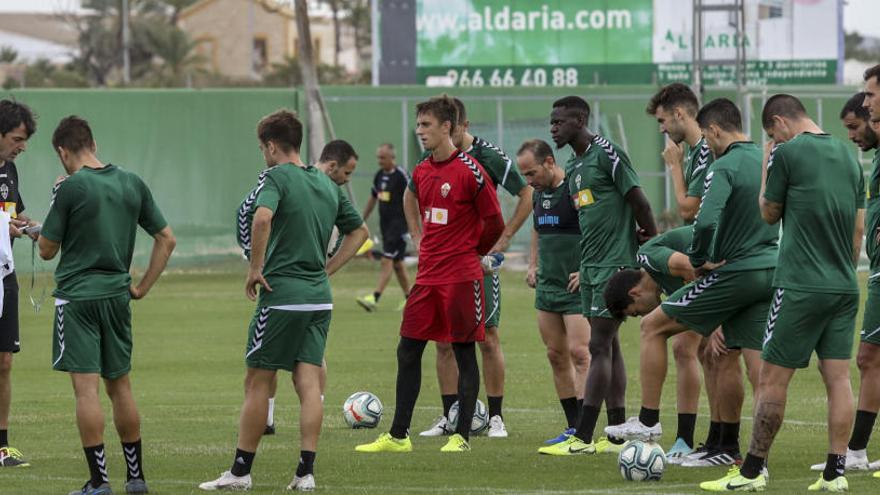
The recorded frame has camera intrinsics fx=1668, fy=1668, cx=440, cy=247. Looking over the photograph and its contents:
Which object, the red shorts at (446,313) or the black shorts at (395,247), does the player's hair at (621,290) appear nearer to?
the red shorts at (446,313)

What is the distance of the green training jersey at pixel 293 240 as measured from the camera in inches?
375

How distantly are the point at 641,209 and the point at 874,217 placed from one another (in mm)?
1512

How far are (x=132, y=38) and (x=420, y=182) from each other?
3191 inches

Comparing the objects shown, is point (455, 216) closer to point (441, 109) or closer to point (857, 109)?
point (441, 109)

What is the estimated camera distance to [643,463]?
32.6 feet

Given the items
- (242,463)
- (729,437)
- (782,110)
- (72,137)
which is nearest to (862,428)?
(729,437)

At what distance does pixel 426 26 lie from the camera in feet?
127

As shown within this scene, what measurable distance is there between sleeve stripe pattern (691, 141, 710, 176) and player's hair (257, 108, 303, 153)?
2530mm

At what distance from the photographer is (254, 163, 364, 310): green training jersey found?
9.52 meters

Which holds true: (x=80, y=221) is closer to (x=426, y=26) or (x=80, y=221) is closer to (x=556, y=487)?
(x=556, y=487)

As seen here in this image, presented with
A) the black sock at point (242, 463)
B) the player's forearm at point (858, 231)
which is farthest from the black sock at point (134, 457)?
the player's forearm at point (858, 231)

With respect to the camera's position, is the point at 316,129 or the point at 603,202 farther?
the point at 316,129

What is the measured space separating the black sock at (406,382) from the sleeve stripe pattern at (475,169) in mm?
1134

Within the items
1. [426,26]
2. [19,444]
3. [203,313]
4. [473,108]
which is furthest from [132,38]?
[19,444]
